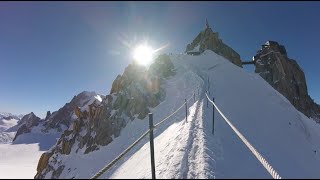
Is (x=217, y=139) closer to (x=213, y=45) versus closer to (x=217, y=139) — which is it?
(x=217, y=139)

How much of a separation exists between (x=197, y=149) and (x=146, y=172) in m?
2.60

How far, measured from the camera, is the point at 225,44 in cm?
9112

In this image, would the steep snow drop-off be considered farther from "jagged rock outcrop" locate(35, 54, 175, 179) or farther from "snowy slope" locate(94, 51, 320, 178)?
"jagged rock outcrop" locate(35, 54, 175, 179)

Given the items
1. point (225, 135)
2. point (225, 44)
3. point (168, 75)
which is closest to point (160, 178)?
point (225, 135)

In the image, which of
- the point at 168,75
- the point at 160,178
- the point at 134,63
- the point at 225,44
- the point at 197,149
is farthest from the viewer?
the point at 225,44

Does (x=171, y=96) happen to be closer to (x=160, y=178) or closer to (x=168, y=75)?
(x=168, y=75)

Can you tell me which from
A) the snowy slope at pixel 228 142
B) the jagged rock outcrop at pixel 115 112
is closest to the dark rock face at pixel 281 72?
the jagged rock outcrop at pixel 115 112

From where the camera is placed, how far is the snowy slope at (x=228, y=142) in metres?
9.92

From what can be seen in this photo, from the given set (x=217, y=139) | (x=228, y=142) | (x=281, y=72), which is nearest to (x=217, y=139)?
(x=217, y=139)

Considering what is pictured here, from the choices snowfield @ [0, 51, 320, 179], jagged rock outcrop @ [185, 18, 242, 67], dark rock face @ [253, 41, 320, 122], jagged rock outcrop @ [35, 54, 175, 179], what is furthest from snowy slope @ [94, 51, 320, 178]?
dark rock face @ [253, 41, 320, 122]

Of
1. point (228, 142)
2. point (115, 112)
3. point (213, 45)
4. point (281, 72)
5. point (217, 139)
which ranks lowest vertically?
point (228, 142)

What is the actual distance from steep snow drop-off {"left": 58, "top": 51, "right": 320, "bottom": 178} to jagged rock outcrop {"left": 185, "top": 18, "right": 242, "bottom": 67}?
3461 centimetres

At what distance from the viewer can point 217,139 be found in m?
14.0

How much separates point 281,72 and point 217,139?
84121 millimetres
